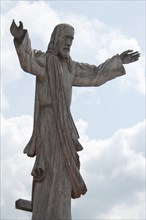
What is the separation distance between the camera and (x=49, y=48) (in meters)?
11.2

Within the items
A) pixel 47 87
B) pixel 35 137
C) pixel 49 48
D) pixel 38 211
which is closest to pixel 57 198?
pixel 38 211

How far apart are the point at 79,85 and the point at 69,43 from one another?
0.84 metres

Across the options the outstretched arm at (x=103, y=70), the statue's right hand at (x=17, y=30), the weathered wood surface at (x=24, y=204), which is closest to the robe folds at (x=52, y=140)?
the statue's right hand at (x=17, y=30)

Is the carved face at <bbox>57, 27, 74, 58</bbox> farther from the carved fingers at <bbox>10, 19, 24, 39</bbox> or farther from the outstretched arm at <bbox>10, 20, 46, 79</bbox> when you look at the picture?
the carved fingers at <bbox>10, 19, 24, 39</bbox>

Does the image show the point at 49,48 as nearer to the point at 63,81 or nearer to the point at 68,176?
the point at 63,81

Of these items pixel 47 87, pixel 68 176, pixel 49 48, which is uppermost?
pixel 49 48

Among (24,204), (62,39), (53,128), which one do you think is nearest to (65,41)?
(62,39)

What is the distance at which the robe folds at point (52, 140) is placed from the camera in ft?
34.1

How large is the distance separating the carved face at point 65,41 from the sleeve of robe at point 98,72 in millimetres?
391

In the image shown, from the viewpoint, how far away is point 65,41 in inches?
437

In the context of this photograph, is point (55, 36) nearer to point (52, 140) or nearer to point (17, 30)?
point (17, 30)

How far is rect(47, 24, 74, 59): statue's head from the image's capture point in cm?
1110

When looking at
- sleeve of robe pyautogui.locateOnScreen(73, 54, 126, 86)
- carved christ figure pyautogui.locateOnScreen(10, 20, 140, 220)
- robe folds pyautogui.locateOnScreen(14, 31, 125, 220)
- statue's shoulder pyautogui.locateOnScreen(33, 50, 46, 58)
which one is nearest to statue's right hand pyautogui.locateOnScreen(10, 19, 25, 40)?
carved christ figure pyautogui.locateOnScreen(10, 20, 140, 220)

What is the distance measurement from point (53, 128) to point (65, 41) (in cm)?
162
